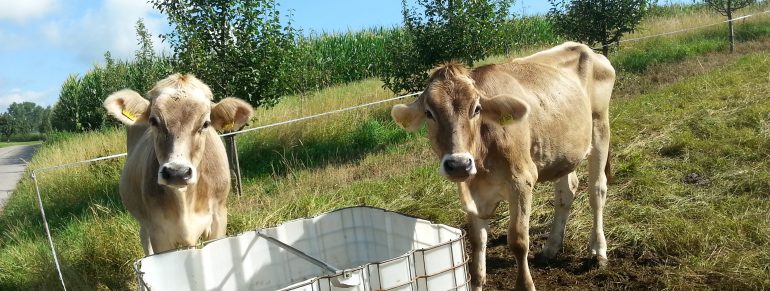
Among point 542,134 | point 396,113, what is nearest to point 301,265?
point 396,113

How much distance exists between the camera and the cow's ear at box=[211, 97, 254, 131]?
4582 millimetres

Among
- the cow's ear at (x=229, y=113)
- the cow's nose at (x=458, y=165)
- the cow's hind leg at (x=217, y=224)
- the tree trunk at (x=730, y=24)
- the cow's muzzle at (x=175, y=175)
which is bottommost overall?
the cow's hind leg at (x=217, y=224)

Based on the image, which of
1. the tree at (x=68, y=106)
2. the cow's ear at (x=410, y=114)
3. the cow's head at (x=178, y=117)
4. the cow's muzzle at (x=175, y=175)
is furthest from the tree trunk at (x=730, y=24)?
the tree at (x=68, y=106)

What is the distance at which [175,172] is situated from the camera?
3.74 metres

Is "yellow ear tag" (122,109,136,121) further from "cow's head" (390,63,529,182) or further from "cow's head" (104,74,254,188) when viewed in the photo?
"cow's head" (390,63,529,182)

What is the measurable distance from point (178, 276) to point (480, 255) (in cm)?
210

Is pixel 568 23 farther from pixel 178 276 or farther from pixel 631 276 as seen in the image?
pixel 178 276

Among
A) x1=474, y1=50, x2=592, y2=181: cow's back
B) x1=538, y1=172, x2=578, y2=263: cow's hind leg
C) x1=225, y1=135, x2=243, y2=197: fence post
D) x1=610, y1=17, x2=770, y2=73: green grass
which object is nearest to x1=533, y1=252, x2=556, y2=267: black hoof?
x1=538, y1=172, x2=578, y2=263: cow's hind leg

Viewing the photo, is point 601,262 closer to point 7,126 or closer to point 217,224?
point 217,224

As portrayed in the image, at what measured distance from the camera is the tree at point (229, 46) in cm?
811

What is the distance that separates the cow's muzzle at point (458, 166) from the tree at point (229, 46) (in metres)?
5.16

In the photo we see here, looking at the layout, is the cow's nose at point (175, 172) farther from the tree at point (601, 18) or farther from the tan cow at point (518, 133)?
the tree at point (601, 18)

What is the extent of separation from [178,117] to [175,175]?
508 millimetres

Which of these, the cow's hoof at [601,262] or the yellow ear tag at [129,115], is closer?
the yellow ear tag at [129,115]
